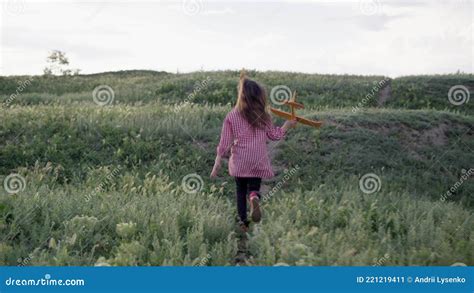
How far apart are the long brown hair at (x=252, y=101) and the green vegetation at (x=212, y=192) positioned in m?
1.58

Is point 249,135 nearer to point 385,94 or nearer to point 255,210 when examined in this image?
point 255,210

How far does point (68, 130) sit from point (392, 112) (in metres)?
10.4

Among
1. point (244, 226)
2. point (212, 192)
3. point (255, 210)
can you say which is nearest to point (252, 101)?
point (255, 210)

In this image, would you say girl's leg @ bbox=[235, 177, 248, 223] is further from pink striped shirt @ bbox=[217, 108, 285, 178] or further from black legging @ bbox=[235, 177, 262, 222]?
pink striped shirt @ bbox=[217, 108, 285, 178]

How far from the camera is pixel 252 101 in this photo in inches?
314

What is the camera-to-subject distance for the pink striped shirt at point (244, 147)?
8.05 metres

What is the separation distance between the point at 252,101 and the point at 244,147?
72cm

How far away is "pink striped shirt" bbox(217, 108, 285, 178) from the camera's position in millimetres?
8047

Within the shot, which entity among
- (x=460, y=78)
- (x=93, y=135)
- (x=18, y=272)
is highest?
(x=460, y=78)

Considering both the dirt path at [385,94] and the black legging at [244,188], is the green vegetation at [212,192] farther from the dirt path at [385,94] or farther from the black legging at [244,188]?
the dirt path at [385,94]

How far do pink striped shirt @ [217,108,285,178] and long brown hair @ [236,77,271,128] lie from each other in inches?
5.3

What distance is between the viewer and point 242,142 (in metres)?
8.07

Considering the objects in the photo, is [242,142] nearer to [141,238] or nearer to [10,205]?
[141,238]

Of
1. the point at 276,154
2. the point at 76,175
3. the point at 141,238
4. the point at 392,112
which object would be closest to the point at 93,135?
the point at 76,175
